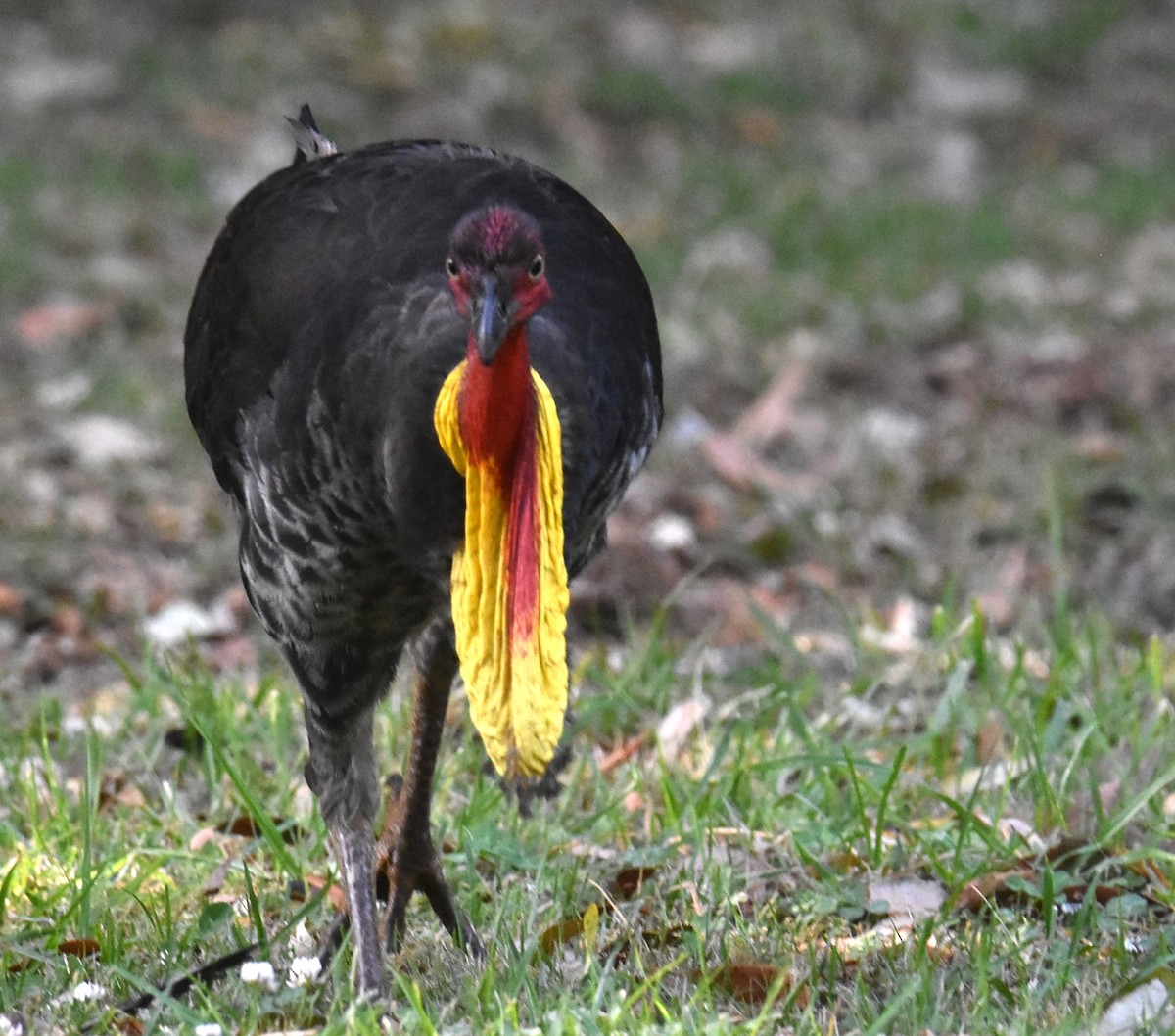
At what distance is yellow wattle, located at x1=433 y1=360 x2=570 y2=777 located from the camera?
283 cm

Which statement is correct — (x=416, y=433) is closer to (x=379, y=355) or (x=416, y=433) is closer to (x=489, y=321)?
(x=379, y=355)

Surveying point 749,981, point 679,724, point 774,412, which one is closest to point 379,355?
point 749,981

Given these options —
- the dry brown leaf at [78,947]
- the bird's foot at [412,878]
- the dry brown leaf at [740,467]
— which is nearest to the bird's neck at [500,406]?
the bird's foot at [412,878]

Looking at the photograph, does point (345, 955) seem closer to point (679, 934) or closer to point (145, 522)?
point (679, 934)

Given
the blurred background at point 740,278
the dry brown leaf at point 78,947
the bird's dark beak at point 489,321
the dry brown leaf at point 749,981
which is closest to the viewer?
the bird's dark beak at point 489,321

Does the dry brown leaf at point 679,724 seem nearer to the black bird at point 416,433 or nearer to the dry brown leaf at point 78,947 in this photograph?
the black bird at point 416,433

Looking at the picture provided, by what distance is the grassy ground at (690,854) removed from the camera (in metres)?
3.16

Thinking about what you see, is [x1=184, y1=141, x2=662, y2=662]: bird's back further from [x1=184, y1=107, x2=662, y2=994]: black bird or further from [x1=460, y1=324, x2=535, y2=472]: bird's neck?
[x1=460, y1=324, x2=535, y2=472]: bird's neck

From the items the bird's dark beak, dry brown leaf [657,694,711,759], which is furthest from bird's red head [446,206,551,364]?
dry brown leaf [657,694,711,759]

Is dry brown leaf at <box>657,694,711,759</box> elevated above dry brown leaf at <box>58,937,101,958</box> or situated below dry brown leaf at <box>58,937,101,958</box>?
above

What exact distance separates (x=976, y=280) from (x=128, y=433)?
3.71 m

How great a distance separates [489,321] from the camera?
272 centimetres

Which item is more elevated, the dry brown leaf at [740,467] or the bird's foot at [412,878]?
the dry brown leaf at [740,467]

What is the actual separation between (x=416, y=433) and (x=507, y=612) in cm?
31
